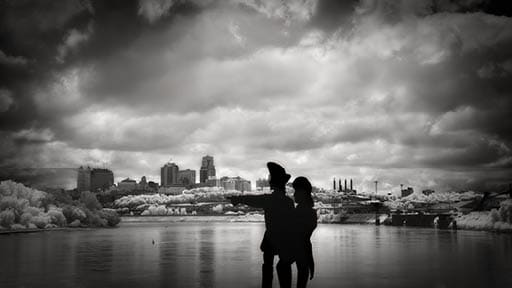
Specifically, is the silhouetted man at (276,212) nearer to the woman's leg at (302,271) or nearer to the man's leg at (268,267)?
the man's leg at (268,267)

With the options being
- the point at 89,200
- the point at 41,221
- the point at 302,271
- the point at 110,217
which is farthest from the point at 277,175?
the point at 110,217

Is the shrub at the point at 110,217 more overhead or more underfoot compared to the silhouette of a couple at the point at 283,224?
more underfoot

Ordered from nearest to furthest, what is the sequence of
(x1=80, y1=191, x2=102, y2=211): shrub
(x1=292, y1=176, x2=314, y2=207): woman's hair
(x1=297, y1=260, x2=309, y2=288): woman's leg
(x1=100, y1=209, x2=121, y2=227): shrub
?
(x1=297, y1=260, x2=309, y2=288): woman's leg
(x1=292, y1=176, x2=314, y2=207): woman's hair
(x1=80, y1=191, x2=102, y2=211): shrub
(x1=100, y1=209, x2=121, y2=227): shrub

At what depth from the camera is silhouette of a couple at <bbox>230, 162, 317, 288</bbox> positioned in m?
9.93

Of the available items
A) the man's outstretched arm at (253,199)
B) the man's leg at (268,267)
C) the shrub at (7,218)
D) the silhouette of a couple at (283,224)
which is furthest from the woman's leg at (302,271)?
the shrub at (7,218)

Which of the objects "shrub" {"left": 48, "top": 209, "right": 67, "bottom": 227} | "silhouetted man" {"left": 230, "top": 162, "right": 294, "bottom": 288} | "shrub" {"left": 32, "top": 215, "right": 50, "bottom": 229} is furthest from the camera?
"shrub" {"left": 48, "top": 209, "right": 67, "bottom": 227}

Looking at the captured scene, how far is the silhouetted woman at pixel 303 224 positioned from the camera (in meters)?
10.2

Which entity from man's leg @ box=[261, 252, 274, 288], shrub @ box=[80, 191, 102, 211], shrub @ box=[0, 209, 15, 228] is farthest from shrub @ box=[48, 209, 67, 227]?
man's leg @ box=[261, 252, 274, 288]

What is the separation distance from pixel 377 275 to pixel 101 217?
5675 inches

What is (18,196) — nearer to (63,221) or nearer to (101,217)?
(63,221)

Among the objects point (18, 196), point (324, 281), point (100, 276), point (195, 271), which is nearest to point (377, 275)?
point (324, 281)

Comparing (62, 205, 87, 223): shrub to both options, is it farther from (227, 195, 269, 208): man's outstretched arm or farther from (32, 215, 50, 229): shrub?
(227, 195, 269, 208): man's outstretched arm

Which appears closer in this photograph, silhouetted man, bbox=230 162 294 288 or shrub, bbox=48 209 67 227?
silhouetted man, bbox=230 162 294 288

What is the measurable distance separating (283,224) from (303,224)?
44 centimetres
